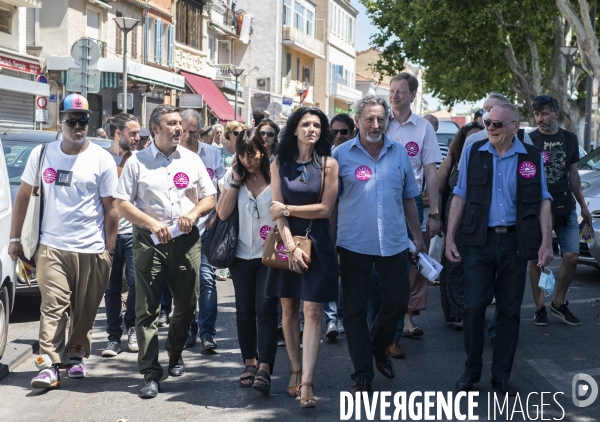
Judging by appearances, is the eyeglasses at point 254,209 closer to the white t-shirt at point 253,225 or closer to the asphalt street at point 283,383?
the white t-shirt at point 253,225

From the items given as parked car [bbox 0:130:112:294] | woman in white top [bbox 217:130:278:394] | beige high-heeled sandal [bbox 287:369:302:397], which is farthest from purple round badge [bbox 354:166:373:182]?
parked car [bbox 0:130:112:294]

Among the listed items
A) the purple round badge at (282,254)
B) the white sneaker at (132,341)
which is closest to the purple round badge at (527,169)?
the purple round badge at (282,254)

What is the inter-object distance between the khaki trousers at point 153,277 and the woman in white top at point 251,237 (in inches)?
12.7

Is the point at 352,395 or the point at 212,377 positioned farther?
the point at 212,377

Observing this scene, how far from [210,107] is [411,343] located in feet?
116

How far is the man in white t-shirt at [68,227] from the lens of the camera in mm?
6688

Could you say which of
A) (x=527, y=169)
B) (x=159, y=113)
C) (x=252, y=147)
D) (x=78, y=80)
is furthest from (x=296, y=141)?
(x=78, y=80)

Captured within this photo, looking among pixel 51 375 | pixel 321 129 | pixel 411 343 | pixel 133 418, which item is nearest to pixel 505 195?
pixel 321 129

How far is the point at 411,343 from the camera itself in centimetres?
818

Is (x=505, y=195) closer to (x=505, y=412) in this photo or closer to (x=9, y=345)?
(x=505, y=412)

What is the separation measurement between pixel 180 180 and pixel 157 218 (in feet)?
1.03

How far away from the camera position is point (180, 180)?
660 cm

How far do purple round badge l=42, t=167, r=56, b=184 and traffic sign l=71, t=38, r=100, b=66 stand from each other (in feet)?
32.2

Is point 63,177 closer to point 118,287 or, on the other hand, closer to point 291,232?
point 118,287
